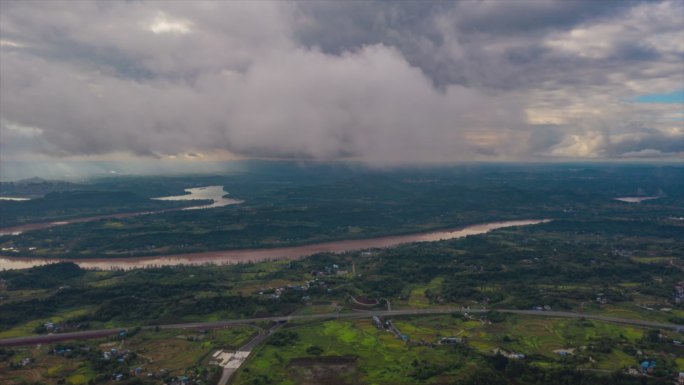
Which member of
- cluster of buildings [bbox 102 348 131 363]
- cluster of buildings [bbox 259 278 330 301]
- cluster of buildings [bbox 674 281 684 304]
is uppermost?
cluster of buildings [bbox 259 278 330 301]

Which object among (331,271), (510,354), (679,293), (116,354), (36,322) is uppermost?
(36,322)

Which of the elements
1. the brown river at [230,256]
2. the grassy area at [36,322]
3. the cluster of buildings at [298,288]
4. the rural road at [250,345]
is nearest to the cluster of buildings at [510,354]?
the rural road at [250,345]

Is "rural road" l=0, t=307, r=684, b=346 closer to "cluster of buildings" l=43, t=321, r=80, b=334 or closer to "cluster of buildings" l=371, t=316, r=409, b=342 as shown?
"cluster of buildings" l=43, t=321, r=80, b=334

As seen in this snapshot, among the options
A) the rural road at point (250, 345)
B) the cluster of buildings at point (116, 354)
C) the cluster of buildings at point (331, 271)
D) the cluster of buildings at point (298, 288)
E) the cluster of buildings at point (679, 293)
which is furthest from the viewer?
the cluster of buildings at point (331, 271)

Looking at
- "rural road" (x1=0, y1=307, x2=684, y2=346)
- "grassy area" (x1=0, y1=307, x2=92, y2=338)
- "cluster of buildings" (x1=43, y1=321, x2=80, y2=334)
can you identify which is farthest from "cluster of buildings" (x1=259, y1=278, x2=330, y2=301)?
"cluster of buildings" (x1=43, y1=321, x2=80, y2=334)

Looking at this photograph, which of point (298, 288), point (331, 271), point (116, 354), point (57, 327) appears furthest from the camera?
point (331, 271)

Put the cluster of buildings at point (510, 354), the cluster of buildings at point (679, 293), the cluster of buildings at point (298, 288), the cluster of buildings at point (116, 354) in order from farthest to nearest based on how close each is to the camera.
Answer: the cluster of buildings at point (298, 288), the cluster of buildings at point (679, 293), the cluster of buildings at point (116, 354), the cluster of buildings at point (510, 354)

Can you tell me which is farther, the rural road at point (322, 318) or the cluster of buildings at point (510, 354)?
the rural road at point (322, 318)

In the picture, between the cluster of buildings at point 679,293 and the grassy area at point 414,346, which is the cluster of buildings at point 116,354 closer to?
the grassy area at point 414,346

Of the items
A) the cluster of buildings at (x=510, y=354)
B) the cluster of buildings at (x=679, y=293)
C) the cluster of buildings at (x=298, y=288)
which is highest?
the cluster of buildings at (x=298, y=288)

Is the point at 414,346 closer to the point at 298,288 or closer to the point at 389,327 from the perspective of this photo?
the point at 389,327

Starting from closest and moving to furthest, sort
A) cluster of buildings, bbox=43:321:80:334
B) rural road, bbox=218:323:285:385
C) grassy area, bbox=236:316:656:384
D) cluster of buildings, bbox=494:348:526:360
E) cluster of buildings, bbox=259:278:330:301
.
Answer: rural road, bbox=218:323:285:385
grassy area, bbox=236:316:656:384
cluster of buildings, bbox=494:348:526:360
cluster of buildings, bbox=43:321:80:334
cluster of buildings, bbox=259:278:330:301

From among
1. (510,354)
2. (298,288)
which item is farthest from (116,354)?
(510,354)
